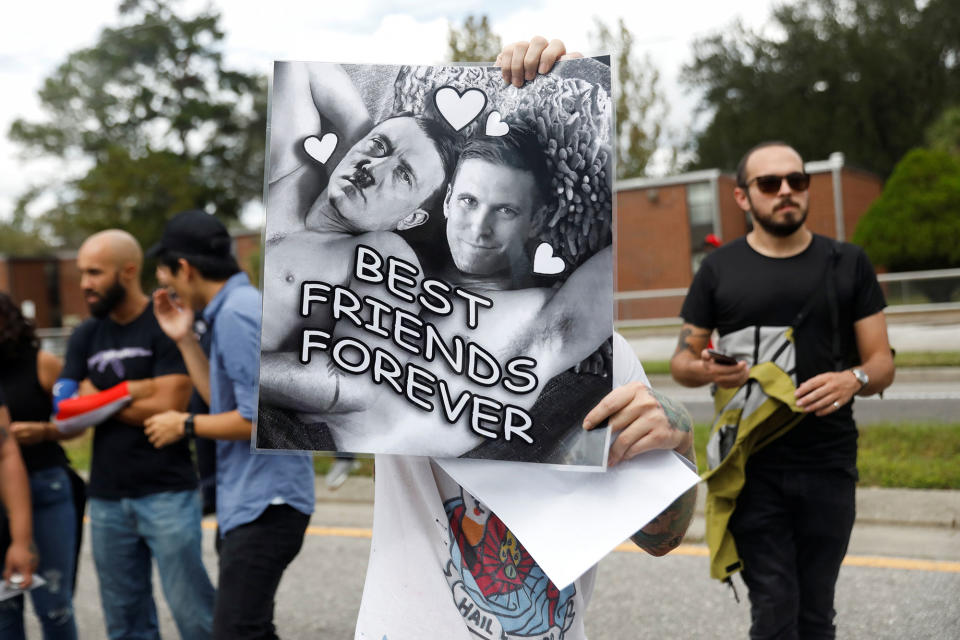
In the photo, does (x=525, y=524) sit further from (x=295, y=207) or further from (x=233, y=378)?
(x=233, y=378)

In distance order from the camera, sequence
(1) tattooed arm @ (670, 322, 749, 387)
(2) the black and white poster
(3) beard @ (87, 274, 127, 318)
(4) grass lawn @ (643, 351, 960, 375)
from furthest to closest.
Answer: (4) grass lawn @ (643, 351, 960, 375) → (3) beard @ (87, 274, 127, 318) → (1) tattooed arm @ (670, 322, 749, 387) → (2) the black and white poster

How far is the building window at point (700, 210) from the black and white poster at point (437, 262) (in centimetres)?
3089

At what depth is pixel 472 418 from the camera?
4.79 ft

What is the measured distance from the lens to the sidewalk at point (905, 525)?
5.67 metres

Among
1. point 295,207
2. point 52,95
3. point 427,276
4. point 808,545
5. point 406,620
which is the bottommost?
point 808,545

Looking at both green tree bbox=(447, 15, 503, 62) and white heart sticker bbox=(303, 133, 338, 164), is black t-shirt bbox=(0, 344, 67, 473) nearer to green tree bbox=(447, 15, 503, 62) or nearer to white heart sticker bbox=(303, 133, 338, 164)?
white heart sticker bbox=(303, 133, 338, 164)

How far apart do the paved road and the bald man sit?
3.98 ft

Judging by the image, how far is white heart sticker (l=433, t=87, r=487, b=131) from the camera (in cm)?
148

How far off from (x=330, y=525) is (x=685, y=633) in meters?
3.34

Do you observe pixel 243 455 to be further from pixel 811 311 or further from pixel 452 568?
pixel 811 311

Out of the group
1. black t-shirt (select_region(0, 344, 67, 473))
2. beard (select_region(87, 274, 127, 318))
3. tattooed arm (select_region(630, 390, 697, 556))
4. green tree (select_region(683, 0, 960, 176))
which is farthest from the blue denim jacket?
green tree (select_region(683, 0, 960, 176))

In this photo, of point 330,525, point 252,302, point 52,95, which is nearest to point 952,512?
point 330,525

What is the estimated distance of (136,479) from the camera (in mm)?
3848

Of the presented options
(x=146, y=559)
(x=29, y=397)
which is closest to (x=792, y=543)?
(x=146, y=559)
